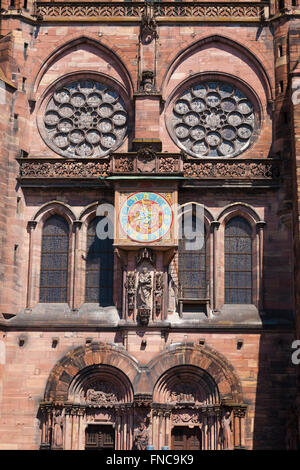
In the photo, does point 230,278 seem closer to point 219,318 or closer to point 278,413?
point 219,318

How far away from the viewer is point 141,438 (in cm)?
3122

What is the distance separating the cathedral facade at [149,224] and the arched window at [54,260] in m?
0.04

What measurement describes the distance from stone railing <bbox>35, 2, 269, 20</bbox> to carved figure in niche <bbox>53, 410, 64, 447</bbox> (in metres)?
12.6

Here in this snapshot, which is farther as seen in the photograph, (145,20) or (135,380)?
(145,20)

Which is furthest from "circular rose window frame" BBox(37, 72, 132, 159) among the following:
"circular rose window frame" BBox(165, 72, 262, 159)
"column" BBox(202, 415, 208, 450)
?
"column" BBox(202, 415, 208, 450)

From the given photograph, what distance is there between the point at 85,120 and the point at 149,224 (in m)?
4.56

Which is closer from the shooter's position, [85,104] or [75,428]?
[75,428]

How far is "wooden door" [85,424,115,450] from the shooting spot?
32094 mm

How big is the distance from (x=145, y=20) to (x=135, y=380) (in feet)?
36.7

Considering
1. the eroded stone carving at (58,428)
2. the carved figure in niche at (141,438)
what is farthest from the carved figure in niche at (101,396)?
the carved figure in niche at (141,438)

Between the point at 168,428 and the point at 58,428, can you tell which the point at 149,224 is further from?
the point at 58,428

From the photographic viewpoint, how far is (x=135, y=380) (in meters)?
A: 31.9

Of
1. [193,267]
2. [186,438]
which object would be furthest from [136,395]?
[193,267]
